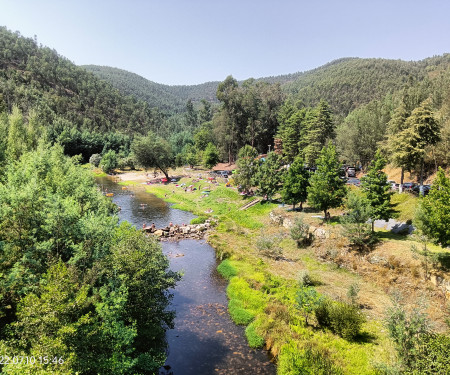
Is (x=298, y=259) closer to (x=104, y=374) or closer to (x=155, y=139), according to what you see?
(x=104, y=374)

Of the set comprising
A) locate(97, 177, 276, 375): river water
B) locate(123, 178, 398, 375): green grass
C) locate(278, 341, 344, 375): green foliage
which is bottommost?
locate(97, 177, 276, 375): river water

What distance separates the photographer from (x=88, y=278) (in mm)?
20453

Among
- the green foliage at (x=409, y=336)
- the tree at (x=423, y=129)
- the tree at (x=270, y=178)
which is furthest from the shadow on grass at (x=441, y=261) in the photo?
the tree at (x=270, y=178)

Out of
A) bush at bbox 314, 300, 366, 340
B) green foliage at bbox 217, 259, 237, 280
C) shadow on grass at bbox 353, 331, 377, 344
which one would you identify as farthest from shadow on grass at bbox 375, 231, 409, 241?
green foliage at bbox 217, 259, 237, 280

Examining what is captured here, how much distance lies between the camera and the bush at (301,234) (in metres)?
46.4

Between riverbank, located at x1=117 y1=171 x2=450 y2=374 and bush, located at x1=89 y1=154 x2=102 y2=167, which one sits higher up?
bush, located at x1=89 y1=154 x2=102 y2=167

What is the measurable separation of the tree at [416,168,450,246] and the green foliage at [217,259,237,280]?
23805 mm

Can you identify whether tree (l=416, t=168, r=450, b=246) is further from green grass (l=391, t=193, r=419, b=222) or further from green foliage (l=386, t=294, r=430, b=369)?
green foliage (l=386, t=294, r=430, b=369)

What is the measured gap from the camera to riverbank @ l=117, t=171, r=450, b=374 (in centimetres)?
2377

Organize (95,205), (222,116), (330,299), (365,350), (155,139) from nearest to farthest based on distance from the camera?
(365,350) → (330,299) → (95,205) → (155,139) → (222,116)

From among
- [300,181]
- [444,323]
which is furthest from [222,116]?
[444,323]

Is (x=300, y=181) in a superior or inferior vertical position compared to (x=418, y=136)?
inferior

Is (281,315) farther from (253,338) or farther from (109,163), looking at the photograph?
(109,163)

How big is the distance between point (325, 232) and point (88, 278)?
A: 1414 inches
